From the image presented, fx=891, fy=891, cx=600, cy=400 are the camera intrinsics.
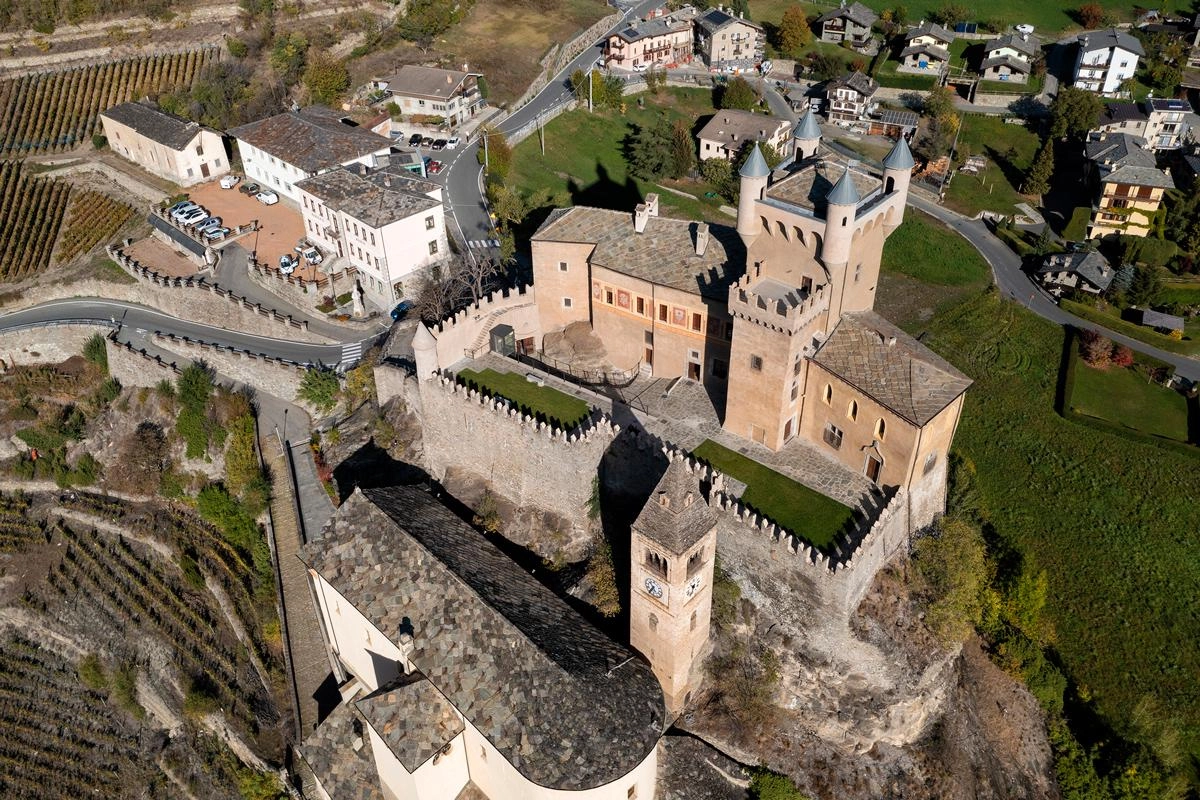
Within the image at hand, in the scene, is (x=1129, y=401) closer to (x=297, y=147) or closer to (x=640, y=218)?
(x=640, y=218)

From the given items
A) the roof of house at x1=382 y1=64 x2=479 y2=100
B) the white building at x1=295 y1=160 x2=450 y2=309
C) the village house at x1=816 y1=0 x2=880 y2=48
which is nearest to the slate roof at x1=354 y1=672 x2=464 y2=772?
the white building at x1=295 y1=160 x2=450 y2=309

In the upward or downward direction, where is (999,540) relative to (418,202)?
downward

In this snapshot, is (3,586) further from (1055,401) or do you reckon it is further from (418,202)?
(1055,401)

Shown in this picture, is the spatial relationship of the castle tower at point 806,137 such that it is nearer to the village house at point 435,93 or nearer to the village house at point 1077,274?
the village house at point 1077,274

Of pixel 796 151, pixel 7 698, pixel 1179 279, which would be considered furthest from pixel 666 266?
pixel 1179 279

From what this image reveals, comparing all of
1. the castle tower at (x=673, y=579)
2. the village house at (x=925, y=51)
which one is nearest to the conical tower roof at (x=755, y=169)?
the castle tower at (x=673, y=579)

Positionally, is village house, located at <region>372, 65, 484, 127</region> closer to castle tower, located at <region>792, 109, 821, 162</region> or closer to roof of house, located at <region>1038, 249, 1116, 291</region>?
castle tower, located at <region>792, 109, 821, 162</region>

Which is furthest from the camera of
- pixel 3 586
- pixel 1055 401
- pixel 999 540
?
pixel 1055 401
